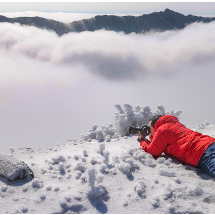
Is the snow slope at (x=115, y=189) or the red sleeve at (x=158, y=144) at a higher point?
the red sleeve at (x=158, y=144)

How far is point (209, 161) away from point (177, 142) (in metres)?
0.52

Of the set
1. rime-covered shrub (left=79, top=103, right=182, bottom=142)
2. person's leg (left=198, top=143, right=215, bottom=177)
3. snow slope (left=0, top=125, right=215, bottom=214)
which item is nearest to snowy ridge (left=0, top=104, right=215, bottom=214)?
snow slope (left=0, top=125, right=215, bottom=214)

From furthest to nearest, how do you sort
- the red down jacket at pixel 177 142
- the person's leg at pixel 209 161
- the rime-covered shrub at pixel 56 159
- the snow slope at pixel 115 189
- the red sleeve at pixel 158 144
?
1. the rime-covered shrub at pixel 56 159
2. the red sleeve at pixel 158 144
3. the red down jacket at pixel 177 142
4. the person's leg at pixel 209 161
5. the snow slope at pixel 115 189

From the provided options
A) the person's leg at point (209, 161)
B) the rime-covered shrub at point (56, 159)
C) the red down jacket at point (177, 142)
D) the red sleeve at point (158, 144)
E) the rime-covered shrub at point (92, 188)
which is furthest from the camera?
the rime-covered shrub at point (56, 159)

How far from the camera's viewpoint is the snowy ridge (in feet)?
6.70

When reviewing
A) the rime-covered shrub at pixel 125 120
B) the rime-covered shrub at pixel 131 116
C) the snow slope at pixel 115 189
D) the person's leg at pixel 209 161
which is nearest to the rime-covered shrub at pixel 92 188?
the snow slope at pixel 115 189

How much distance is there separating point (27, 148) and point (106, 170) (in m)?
2.26

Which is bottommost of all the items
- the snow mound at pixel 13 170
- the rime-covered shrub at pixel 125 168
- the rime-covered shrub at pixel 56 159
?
the rime-covered shrub at pixel 56 159

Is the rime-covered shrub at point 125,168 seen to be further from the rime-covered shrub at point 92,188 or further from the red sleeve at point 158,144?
the red sleeve at point 158,144

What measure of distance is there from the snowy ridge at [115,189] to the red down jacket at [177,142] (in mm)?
117

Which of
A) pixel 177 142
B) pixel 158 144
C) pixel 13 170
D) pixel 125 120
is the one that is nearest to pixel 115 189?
pixel 158 144

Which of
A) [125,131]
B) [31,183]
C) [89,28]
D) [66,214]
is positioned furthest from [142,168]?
[89,28]

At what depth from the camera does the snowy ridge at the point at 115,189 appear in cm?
204

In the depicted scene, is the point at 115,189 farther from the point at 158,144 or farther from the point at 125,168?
the point at 158,144
